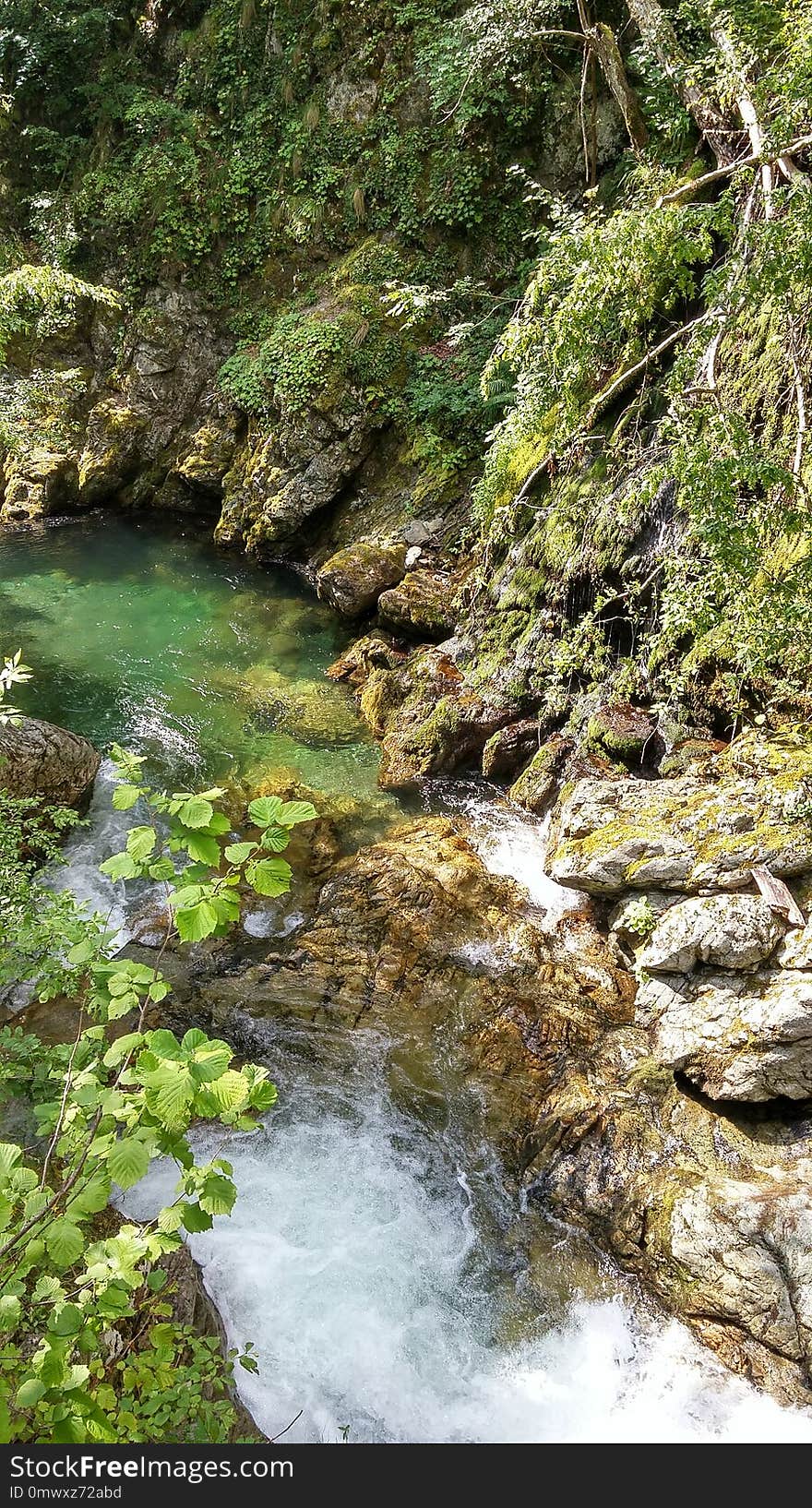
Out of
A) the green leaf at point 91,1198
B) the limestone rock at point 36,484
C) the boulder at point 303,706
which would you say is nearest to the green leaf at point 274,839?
the green leaf at point 91,1198

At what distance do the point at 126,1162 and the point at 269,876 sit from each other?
2.59ft

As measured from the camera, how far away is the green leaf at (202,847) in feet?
7.11

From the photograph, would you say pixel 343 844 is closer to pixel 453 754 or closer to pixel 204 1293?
pixel 453 754

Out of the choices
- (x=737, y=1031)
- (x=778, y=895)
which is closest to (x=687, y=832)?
(x=778, y=895)

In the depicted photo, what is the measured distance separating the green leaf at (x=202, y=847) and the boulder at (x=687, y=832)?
469 centimetres

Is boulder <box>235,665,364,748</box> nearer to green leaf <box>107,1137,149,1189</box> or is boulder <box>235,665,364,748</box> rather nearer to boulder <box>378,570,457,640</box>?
boulder <box>378,570,457,640</box>

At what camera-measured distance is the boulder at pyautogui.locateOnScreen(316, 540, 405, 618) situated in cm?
1142

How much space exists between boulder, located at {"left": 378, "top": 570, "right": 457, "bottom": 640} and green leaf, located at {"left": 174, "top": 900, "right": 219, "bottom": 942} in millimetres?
8752

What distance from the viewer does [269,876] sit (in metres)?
2.16

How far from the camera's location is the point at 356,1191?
503 centimetres

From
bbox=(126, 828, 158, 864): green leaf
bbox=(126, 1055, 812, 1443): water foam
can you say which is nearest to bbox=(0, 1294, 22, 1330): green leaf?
bbox=(126, 828, 158, 864): green leaf
